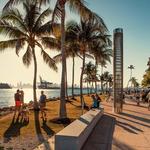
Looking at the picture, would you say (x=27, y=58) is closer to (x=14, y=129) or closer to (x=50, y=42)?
(x=50, y=42)

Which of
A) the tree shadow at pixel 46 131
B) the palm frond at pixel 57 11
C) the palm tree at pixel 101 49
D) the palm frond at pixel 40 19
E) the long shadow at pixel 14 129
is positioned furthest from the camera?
the palm tree at pixel 101 49

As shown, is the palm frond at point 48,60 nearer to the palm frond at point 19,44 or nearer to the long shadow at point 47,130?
the palm frond at point 19,44

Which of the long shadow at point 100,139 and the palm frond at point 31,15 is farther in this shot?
the palm frond at point 31,15

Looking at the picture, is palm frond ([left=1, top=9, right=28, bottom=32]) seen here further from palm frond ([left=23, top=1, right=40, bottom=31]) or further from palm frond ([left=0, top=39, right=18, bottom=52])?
palm frond ([left=0, top=39, right=18, bottom=52])

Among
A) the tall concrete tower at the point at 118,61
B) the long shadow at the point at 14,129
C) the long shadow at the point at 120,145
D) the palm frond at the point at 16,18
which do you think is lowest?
the long shadow at the point at 14,129

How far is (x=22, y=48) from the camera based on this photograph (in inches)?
1174

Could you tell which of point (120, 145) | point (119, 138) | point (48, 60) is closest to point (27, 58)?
point (48, 60)

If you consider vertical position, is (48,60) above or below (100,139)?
above

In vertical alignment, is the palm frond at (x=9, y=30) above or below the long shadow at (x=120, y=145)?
above

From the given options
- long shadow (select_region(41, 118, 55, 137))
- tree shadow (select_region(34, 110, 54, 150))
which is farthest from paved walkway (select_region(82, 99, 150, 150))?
long shadow (select_region(41, 118, 55, 137))

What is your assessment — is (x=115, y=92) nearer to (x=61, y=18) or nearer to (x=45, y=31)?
(x=45, y=31)

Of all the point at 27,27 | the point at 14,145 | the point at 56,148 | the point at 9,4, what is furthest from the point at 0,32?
the point at 56,148

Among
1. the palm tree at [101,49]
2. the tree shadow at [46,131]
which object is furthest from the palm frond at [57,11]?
the palm tree at [101,49]

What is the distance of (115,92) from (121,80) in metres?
1.07
